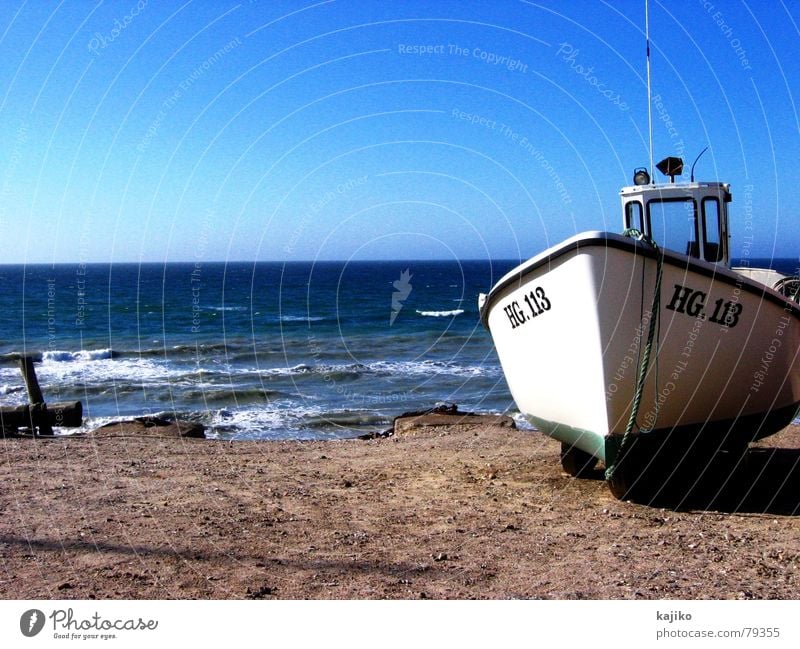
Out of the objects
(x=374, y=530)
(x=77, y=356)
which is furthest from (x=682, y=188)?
(x=77, y=356)

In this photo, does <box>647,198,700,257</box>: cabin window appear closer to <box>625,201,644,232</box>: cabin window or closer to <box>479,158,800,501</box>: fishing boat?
<box>625,201,644,232</box>: cabin window

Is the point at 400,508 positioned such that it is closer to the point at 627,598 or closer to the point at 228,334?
the point at 627,598

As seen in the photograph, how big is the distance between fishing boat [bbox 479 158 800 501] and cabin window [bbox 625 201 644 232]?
176cm

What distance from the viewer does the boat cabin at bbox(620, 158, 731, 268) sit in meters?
9.84

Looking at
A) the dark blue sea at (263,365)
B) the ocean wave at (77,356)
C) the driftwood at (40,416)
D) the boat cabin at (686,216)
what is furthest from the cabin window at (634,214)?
the ocean wave at (77,356)

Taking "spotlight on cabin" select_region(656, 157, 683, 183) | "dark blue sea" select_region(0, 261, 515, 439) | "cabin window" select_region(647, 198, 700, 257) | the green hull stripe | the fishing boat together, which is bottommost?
"dark blue sea" select_region(0, 261, 515, 439)

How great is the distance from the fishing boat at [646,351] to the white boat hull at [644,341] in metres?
0.01

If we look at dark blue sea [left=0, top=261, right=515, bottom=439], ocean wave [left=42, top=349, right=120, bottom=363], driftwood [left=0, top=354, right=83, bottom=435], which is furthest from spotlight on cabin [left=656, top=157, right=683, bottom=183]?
ocean wave [left=42, top=349, right=120, bottom=363]

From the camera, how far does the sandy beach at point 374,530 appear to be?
5.75 metres

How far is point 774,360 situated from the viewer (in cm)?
852

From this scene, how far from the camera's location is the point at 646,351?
7.81 metres

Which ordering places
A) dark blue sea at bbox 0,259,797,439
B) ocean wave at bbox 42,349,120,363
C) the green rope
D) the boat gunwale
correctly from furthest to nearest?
ocean wave at bbox 42,349,120,363 < dark blue sea at bbox 0,259,797,439 < the green rope < the boat gunwale

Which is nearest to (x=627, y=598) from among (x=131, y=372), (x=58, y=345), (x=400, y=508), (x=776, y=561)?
(x=776, y=561)

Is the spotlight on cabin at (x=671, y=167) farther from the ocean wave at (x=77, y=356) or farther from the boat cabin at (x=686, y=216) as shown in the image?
the ocean wave at (x=77, y=356)
